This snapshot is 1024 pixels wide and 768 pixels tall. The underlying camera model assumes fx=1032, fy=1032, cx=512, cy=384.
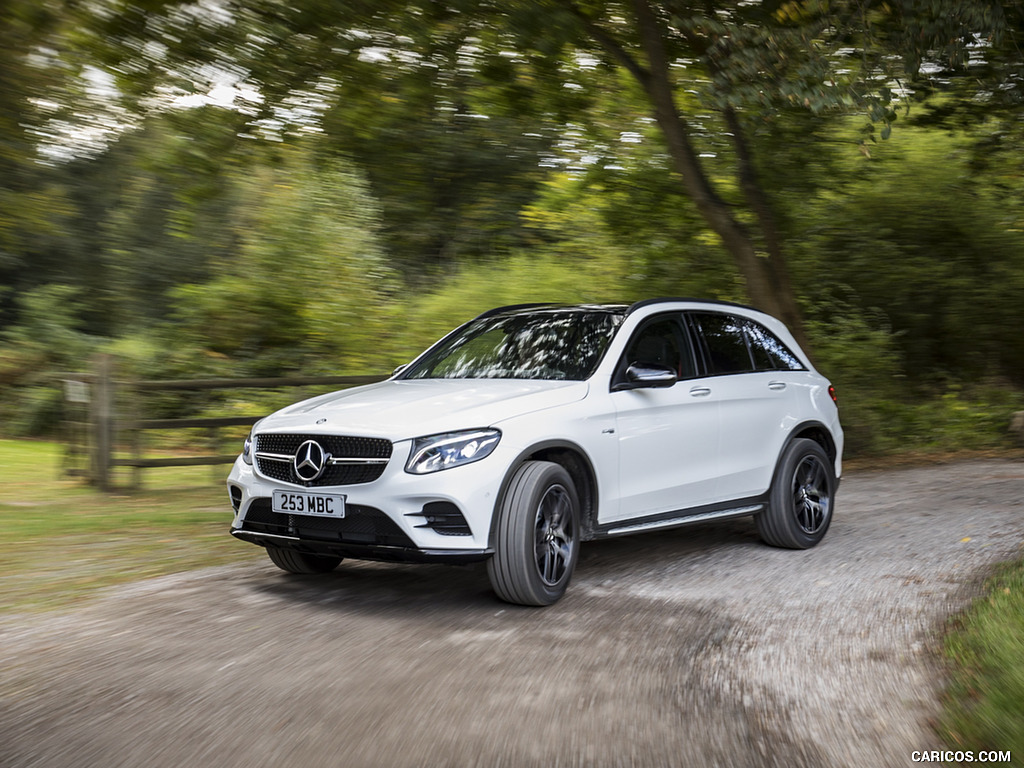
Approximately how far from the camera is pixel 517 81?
42.0ft

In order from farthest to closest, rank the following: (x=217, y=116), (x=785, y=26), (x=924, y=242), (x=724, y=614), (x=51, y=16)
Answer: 1. (x=924, y=242)
2. (x=217, y=116)
3. (x=785, y=26)
4. (x=51, y=16)
5. (x=724, y=614)

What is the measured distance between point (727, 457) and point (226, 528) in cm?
442

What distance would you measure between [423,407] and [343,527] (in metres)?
0.80

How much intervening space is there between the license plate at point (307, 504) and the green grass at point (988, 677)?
310cm

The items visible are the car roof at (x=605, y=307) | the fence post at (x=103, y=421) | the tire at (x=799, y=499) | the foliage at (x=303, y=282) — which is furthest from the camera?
the foliage at (x=303, y=282)

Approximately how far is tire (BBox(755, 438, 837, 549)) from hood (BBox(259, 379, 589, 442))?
7.40 feet

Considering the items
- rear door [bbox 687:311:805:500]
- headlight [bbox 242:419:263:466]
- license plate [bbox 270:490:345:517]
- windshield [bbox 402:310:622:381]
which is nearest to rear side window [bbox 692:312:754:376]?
rear door [bbox 687:311:805:500]

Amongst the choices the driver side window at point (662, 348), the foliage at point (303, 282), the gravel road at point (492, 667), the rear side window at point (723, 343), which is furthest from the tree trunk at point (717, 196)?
the foliage at point (303, 282)

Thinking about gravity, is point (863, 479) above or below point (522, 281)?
below

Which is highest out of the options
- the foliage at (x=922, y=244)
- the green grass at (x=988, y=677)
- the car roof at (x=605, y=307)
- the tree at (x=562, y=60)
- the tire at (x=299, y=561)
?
the tree at (x=562, y=60)

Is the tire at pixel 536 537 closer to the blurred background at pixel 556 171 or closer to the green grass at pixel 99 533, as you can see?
the green grass at pixel 99 533

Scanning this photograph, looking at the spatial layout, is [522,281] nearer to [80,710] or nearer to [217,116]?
[217,116]

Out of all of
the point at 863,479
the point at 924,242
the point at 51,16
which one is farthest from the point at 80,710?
the point at 924,242

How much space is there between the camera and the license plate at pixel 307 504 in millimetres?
5547
